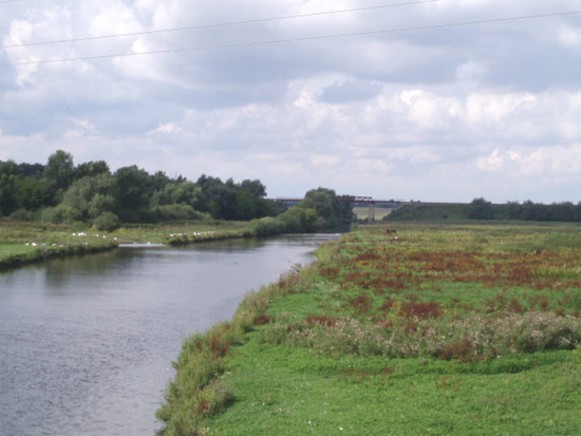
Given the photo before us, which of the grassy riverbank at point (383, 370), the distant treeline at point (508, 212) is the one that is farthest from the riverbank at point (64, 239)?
the distant treeline at point (508, 212)

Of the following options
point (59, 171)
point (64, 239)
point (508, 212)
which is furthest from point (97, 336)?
point (508, 212)

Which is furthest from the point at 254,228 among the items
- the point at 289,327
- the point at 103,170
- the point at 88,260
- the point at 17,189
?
the point at 289,327

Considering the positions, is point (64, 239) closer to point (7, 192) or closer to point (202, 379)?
point (7, 192)

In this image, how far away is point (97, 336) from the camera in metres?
23.1

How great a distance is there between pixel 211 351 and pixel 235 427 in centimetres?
553

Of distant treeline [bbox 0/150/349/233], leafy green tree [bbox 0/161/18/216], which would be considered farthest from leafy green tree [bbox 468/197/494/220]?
leafy green tree [bbox 0/161/18/216]

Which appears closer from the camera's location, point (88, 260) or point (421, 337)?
point (421, 337)

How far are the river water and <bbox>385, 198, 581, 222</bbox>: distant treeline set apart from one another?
4963 inches

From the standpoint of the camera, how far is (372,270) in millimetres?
38125

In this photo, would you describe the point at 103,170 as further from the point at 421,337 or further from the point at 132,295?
the point at 421,337

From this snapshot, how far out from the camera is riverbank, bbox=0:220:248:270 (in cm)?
5016

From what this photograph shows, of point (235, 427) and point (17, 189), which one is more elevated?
point (17, 189)

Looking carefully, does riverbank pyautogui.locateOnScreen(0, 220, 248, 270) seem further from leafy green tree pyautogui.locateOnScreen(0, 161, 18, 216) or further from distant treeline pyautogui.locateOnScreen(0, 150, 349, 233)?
leafy green tree pyautogui.locateOnScreen(0, 161, 18, 216)

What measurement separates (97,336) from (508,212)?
525 feet
